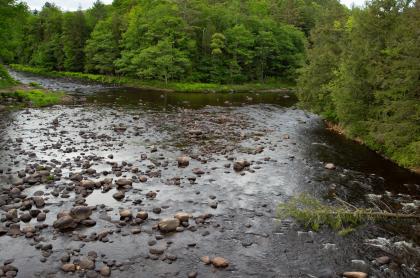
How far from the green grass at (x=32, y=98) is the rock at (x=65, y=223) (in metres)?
34.4

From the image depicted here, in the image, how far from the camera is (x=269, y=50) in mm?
83625

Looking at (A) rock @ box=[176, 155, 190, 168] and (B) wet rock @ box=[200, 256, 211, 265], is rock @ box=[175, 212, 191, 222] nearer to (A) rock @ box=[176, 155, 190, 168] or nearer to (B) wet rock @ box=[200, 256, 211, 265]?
(B) wet rock @ box=[200, 256, 211, 265]

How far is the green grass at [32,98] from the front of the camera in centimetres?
4743

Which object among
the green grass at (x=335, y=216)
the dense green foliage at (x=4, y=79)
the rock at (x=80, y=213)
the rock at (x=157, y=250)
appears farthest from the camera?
the dense green foliage at (x=4, y=79)

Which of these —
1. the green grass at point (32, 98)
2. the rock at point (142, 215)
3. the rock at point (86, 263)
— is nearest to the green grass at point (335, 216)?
the rock at point (142, 215)

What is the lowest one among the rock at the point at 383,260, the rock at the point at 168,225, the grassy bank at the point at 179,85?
the rock at the point at 383,260

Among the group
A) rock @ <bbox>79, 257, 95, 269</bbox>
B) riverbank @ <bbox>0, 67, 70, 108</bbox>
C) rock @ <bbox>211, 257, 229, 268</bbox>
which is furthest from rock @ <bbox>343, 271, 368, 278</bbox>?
riverbank @ <bbox>0, 67, 70, 108</bbox>

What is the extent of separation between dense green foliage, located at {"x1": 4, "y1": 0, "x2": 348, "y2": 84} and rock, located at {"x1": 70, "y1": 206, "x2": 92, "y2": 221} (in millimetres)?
55682

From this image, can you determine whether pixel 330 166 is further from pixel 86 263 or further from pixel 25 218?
pixel 25 218

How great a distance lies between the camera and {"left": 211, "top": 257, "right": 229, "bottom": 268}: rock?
552 inches

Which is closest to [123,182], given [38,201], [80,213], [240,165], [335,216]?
[80,213]

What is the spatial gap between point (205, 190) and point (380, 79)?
52.5ft

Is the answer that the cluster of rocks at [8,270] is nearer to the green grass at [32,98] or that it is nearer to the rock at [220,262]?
the rock at [220,262]

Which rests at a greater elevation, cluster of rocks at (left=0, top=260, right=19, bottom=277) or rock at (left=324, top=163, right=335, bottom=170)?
rock at (left=324, top=163, right=335, bottom=170)
